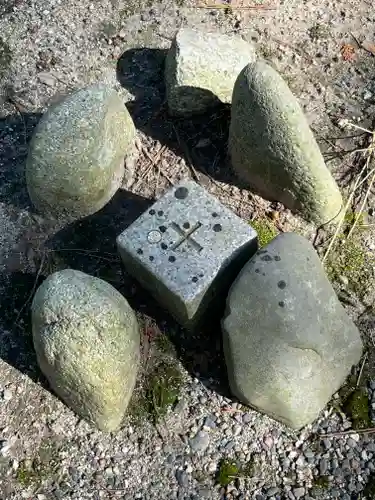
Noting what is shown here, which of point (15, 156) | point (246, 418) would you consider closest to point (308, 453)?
point (246, 418)

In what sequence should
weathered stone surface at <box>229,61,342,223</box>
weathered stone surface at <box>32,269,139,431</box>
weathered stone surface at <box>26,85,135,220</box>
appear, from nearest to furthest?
weathered stone surface at <box>32,269,139,431</box>
weathered stone surface at <box>229,61,342,223</box>
weathered stone surface at <box>26,85,135,220</box>

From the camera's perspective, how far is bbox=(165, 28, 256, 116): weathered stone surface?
388cm

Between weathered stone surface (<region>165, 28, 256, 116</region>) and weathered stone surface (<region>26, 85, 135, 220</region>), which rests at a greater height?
weathered stone surface (<region>165, 28, 256, 116</region>)

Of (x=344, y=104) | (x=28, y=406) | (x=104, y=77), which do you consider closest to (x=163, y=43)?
(x=104, y=77)

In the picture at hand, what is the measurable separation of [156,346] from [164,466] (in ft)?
1.84

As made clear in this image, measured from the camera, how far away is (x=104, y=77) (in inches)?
168

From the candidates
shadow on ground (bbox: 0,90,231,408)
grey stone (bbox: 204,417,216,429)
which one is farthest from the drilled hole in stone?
grey stone (bbox: 204,417,216,429)

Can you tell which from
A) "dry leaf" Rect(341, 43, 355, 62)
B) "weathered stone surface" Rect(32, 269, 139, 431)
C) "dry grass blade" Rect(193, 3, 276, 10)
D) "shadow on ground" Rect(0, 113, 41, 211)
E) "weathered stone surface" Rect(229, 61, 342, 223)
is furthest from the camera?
"dry grass blade" Rect(193, 3, 276, 10)

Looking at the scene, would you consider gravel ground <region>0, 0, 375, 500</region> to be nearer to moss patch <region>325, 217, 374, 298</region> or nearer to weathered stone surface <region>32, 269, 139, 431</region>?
moss patch <region>325, 217, 374, 298</region>

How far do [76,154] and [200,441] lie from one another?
1.48 m

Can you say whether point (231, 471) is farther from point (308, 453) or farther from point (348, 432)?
point (348, 432)

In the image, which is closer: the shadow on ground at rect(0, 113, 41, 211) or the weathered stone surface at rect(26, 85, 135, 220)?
the weathered stone surface at rect(26, 85, 135, 220)

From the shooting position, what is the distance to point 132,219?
12.3ft

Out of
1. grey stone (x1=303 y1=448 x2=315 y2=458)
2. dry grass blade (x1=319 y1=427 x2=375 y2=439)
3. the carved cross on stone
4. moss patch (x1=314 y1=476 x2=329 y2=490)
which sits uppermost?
the carved cross on stone
